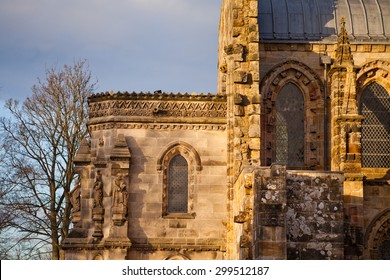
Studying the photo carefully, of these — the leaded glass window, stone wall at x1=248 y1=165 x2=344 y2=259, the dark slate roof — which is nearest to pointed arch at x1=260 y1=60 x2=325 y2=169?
the dark slate roof

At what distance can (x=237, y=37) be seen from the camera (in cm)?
3372

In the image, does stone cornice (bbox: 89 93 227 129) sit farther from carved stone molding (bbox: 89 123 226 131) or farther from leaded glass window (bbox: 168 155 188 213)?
leaded glass window (bbox: 168 155 188 213)

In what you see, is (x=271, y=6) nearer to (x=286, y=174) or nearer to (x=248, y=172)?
(x=248, y=172)

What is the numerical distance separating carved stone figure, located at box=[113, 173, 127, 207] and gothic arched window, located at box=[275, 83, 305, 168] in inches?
213

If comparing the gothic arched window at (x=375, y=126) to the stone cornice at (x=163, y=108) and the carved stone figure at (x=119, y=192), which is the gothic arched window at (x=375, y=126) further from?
the carved stone figure at (x=119, y=192)

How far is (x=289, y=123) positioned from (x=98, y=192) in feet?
22.6

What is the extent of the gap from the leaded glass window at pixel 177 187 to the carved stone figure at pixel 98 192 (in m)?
2.21

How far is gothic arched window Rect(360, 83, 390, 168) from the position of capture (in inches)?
1418

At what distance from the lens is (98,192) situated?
114 ft

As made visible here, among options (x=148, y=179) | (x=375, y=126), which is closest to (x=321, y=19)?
Answer: (x=375, y=126)

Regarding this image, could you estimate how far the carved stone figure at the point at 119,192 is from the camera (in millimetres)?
34344

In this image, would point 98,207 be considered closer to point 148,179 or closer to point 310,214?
point 148,179

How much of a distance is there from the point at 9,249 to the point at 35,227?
1.36 meters
